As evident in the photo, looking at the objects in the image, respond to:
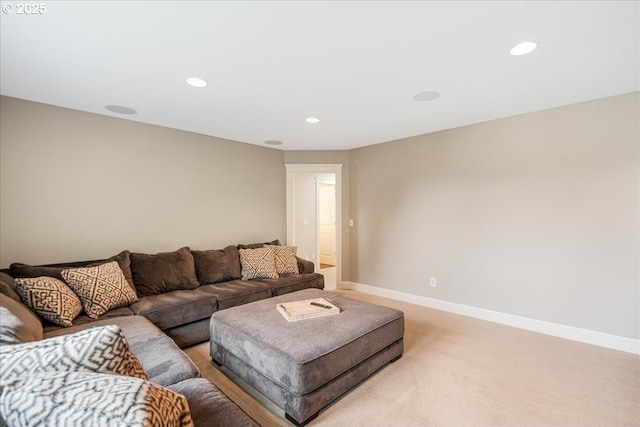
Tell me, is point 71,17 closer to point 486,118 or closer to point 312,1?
point 312,1

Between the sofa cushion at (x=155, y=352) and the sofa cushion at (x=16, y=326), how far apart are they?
35 centimetres

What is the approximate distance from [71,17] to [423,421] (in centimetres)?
318

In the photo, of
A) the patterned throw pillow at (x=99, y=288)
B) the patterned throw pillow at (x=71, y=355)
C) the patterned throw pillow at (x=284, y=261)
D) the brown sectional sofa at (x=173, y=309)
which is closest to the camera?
the patterned throw pillow at (x=71, y=355)

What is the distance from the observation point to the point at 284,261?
414 centimetres

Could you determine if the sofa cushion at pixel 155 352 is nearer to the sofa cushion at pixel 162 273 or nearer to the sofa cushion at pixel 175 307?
the sofa cushion at pixel 175 307

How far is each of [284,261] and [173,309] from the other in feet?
5.51

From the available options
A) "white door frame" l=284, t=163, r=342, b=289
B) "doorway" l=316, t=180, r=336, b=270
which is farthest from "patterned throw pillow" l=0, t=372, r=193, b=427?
"doorway" l=316, t=180, r=336, b=270

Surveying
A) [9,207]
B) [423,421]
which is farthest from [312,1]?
[9,207]

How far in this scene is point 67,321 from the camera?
2.20m

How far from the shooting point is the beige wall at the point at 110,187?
9.10ft

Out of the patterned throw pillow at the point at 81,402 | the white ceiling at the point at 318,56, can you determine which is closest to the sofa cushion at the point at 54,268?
the white ceiling at the point at 318,56

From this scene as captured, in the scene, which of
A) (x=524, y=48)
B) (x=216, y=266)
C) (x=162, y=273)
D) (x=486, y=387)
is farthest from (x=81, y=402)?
(x=216, y=266)

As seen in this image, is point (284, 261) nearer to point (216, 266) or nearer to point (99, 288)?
point (216, 266)

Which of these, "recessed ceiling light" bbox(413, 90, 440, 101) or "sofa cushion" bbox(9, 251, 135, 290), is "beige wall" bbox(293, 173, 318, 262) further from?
Result: "recessed ceiling light" bbox(413, 90, 440, 101)
